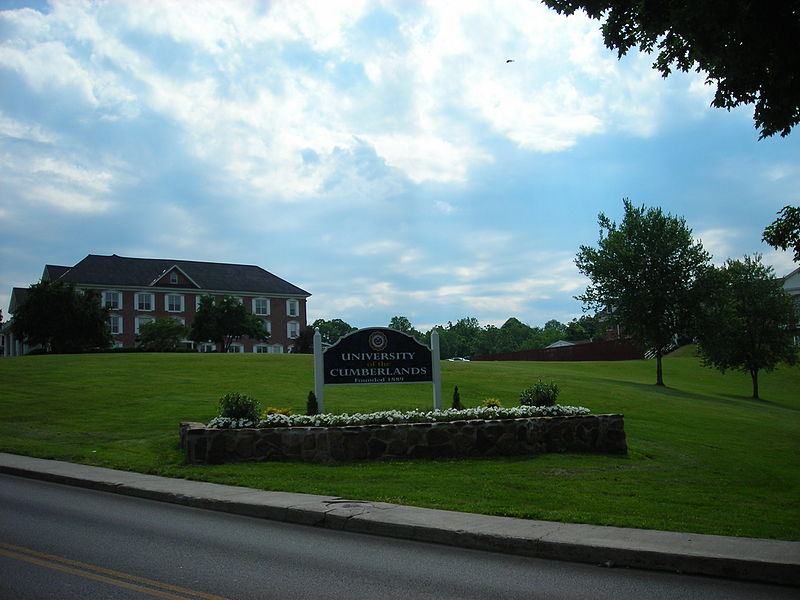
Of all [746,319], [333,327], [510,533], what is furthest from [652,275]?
[333,327]

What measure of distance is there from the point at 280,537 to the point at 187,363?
101 ft

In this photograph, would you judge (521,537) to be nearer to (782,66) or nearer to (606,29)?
(782,66)

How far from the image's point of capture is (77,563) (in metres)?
7.27

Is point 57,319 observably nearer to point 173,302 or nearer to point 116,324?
point 116,324

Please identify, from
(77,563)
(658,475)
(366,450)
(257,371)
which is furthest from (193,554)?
(257,371)

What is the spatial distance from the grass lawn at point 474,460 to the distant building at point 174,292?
46518 millimetres

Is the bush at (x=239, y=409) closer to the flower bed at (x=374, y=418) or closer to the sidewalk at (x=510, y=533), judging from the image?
the flower bed at (x=374, y=418)

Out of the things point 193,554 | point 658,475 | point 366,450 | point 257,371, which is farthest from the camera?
point 257,371

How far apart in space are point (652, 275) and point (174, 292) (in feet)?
188

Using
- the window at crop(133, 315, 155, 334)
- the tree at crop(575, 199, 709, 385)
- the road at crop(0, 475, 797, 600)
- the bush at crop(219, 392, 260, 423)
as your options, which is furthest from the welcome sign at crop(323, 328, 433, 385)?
the window at crop(133, 315, 155, 334)

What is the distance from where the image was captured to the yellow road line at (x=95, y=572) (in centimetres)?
637

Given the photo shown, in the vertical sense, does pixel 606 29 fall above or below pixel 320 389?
above

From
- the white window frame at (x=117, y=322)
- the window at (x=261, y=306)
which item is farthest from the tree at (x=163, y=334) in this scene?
the window at (x=261, y=306)

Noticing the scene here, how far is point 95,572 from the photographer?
22.9 ft
